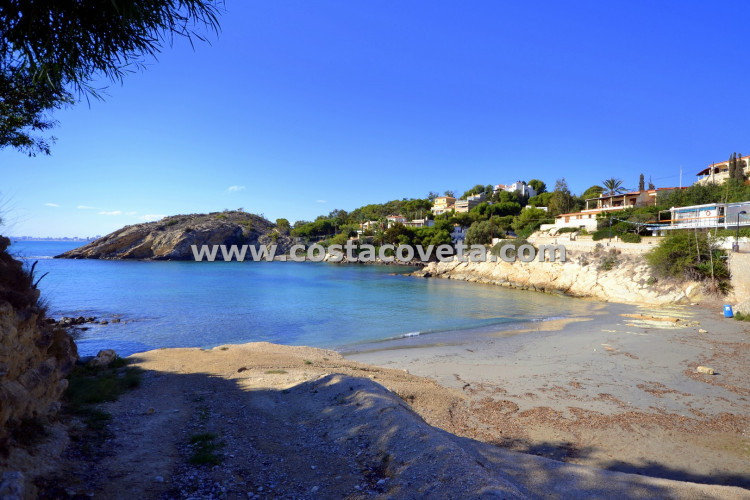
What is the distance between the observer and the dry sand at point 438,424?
4605mm

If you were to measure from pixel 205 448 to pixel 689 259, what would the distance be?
33.9 m

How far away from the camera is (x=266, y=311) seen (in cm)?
2830

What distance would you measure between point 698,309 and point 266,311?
29757 millimetres

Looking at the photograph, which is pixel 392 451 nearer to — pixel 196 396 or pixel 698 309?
pixel 196 396

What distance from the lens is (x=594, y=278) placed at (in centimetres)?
3603

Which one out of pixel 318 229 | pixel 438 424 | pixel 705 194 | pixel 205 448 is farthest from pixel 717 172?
pixel 318 229

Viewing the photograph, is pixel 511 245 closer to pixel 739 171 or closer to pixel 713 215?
pixel 713 215

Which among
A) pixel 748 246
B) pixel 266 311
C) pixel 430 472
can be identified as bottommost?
pixel 266 311

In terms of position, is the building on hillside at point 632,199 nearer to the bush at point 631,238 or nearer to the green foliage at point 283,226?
the bush at point 631,238

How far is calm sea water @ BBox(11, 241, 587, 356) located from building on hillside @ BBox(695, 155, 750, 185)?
4429 centimetres

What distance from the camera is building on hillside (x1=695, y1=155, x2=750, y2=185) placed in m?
57.1

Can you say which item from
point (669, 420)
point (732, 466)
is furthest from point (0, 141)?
point (669, 420)

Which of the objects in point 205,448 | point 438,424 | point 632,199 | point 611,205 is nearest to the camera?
point 205,448

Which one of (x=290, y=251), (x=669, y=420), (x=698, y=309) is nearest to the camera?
(x=669, y=420)
